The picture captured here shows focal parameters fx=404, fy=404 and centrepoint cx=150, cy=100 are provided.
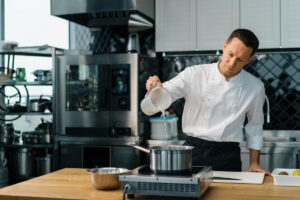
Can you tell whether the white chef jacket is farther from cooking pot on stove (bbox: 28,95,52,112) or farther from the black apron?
cooking pot on stove (bbox: 28,95,52,112)

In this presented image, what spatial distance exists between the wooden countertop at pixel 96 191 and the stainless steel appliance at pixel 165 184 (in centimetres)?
7

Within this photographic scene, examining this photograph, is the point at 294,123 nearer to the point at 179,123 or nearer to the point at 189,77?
the point at 179,123

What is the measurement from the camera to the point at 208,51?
156 inches

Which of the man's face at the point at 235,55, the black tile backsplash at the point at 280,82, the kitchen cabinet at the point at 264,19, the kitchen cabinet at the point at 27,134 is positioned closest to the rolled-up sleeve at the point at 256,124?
the man's face at the point at 235,55

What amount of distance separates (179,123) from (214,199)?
2.67 m

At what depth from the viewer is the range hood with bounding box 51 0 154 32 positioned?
362 cm

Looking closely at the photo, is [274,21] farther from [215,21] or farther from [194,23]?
[194,23]

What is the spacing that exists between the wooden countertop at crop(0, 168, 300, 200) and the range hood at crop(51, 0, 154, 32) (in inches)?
81.7

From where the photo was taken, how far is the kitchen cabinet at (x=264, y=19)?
3.66 meters

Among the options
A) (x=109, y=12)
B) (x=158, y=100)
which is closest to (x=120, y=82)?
(x=109, y=12)

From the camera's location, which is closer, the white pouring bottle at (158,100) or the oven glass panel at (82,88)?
the white pouring bottle at (158,100)

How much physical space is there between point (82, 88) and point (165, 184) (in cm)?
243

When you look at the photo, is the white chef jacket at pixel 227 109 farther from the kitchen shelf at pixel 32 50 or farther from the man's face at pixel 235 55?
the kitchen shelf at pixel 32 50

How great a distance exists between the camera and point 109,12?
3740 millimetres
